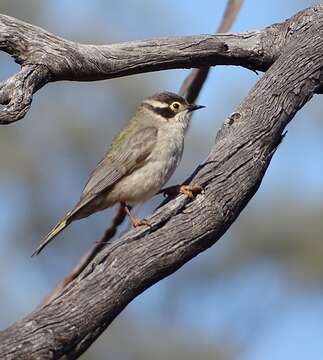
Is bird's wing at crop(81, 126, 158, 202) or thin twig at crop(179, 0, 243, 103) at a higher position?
thin twig at crop(179, 0, 243, 103)

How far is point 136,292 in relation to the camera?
17.0ft

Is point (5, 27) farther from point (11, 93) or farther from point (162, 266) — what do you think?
point (162, 266)

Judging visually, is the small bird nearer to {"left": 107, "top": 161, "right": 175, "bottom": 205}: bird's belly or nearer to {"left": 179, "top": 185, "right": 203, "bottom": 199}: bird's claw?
{"left": 107, "top": 161, "right": 175, "bottom": 205}: bird's belly

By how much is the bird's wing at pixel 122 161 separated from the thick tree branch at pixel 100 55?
92 cm

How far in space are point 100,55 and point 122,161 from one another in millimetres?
1503

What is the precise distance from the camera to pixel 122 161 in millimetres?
7242

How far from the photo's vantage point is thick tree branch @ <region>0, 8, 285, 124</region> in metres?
5.16

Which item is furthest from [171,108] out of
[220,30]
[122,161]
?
[220,30]

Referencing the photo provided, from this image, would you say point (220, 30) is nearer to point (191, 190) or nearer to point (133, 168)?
point (133, 168)

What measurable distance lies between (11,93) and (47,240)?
1744mm

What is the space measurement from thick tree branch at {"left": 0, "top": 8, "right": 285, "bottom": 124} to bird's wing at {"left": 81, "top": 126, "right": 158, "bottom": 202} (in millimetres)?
Result: 923

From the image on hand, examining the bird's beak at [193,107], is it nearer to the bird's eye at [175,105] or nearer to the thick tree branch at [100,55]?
the bird's eye at [175,105]

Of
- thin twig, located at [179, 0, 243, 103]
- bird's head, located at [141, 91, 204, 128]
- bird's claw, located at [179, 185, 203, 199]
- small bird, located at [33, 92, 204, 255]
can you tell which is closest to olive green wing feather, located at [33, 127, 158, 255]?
small bird, located at [33, 92, 204, 255]

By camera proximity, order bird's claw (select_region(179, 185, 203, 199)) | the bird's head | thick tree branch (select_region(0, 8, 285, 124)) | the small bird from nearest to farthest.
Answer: thick tree branch (select_region(0, 8, 285, 124))
bird's claw (select_region(179, 185, 203, 199))
the small bird
the bird's head
